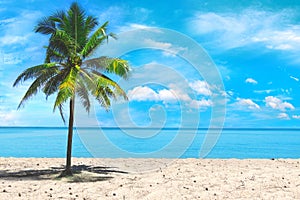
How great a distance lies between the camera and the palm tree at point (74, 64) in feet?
42.9

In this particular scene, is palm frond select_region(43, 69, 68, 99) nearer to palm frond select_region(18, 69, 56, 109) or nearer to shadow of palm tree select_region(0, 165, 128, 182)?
palm frond select_region(18, 69, 56, 109)

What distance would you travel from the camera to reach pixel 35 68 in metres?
13.0

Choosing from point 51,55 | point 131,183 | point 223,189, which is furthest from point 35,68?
point 223,189

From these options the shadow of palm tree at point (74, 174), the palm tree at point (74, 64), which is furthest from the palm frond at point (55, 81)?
the shadow of palm tree at point (74, 174)

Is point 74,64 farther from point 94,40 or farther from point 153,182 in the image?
point 153,182

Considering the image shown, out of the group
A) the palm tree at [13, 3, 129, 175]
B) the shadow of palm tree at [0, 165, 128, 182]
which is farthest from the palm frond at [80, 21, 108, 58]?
the shadow of palm tree at [0, 165, 128, 182]

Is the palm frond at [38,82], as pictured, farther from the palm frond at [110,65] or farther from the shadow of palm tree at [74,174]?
the shadow of palm tree at [74,174]

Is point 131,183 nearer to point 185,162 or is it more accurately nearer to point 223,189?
point 223,189

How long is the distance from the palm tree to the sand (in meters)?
1.83

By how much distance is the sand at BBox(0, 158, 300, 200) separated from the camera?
10.2m

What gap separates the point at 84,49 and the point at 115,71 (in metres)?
1.49

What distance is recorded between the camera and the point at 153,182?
11883 millimetres

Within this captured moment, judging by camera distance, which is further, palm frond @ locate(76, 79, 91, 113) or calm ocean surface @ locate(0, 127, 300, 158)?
calm ocean surface @ locate(0, 127, 300, 158)

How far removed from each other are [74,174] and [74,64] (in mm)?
4656
